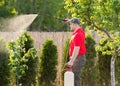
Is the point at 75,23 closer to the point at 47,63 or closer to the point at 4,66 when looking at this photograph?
the point at 4,66

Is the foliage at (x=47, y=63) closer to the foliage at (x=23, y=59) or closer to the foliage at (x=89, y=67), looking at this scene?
the foliage at (x=23, y=59)

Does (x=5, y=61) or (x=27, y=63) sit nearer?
(x=5, y=61)

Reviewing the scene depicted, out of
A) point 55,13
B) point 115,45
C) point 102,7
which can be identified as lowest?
point 55,13

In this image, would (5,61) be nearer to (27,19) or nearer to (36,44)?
(36,44)

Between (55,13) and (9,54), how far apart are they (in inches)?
1050

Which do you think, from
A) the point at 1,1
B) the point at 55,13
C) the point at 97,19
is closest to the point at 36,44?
the point at 97,19

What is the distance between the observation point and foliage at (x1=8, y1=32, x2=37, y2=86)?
9852 mm

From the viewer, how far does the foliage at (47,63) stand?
11750 mm

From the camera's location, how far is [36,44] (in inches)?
504

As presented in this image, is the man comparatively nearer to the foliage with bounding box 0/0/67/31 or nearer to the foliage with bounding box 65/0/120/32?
the foliage with bounding box 65/0/120/32

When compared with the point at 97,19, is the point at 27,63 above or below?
below

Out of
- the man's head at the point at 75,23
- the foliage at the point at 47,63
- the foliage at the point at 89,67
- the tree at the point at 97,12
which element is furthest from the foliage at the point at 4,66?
the man's head at the point at 75,23

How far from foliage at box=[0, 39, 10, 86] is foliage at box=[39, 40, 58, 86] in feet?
4.23

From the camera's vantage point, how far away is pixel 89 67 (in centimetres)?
1212
